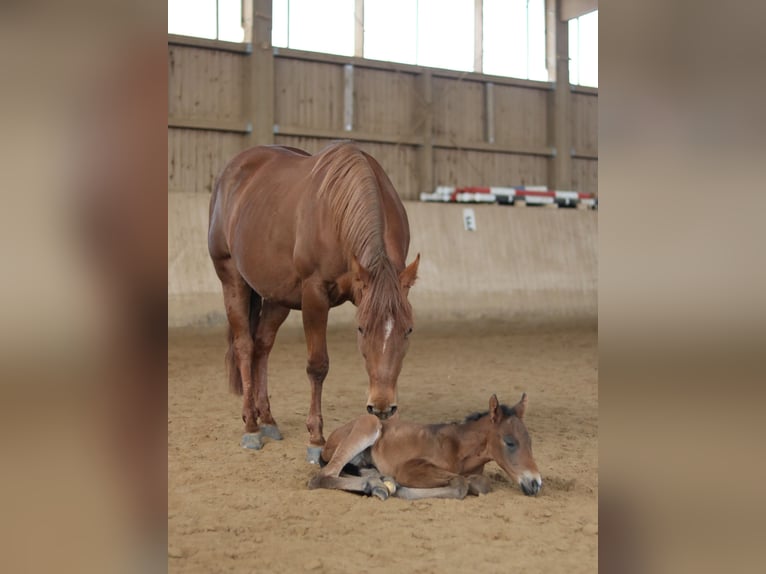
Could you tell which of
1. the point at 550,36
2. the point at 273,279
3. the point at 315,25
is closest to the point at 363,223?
the point at 273,279

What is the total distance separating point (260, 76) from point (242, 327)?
7729 mm

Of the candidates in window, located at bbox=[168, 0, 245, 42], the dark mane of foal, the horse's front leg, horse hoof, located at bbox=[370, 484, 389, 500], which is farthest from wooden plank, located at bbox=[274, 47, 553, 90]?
horse hoof, located at bbox=[370, 484, 389, 500]

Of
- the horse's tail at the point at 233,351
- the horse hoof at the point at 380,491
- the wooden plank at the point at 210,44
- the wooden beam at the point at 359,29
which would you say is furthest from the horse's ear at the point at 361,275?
the wooden beam at the point at 359,29

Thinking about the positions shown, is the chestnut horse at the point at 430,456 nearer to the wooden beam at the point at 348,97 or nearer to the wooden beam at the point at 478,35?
the wooden beam at the point at 348,97

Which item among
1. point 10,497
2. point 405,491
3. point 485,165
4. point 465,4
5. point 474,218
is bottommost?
point 405,491

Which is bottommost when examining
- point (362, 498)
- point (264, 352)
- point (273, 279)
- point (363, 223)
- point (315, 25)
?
point (362, 498)

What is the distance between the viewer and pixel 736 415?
22.5 inches

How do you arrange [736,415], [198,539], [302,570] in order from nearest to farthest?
[736,415], [302,570], [198,539]

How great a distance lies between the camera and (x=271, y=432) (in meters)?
4.86

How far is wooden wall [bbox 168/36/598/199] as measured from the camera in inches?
463

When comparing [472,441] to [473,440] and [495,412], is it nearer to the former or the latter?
[473,440]

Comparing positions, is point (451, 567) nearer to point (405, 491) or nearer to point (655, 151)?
point (405, 491)

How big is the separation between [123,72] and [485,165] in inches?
540

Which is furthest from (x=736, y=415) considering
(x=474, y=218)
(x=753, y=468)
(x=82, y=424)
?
(x=474, y=218)
